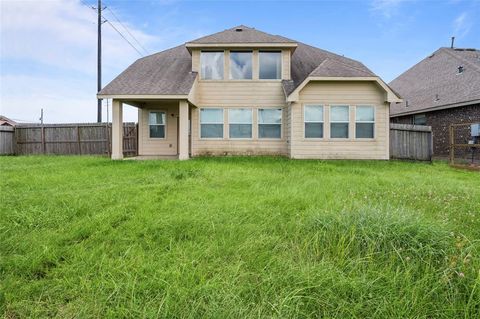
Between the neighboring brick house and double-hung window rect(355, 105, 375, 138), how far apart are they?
18.4ft

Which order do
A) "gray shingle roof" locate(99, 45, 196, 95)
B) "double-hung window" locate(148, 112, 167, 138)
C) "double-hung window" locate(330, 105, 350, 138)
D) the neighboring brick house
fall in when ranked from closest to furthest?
"gray shingle roof" locate(99, 45, 196, 95) < "double-hung window" locate(330, 105, 350, 138) < the neighboring brick house < "double-hung window" locate(148, 112, 167, 138)

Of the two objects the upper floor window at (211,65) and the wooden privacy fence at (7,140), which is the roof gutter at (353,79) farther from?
the wooden privacy fence at (7,140)

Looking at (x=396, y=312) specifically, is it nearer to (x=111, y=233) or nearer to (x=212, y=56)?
(x=111, y=233)

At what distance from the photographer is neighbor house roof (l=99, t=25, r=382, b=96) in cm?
1199

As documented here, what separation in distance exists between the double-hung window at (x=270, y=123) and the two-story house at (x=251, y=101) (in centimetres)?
5

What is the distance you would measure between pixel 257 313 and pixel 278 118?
39.4 feet

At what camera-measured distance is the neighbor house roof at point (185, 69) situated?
1199 centimetres

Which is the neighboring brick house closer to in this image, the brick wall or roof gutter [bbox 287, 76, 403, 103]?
the brick wall

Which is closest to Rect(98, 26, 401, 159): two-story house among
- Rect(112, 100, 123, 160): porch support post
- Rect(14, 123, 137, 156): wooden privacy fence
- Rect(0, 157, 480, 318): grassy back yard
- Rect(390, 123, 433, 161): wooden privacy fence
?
Rect(112, 100, 123, 160): porch support post

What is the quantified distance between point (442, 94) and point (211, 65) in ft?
43.0

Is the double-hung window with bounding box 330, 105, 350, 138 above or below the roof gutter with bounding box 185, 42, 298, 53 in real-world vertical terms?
below

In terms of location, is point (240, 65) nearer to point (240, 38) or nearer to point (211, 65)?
point (240, 38)

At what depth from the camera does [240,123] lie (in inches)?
533

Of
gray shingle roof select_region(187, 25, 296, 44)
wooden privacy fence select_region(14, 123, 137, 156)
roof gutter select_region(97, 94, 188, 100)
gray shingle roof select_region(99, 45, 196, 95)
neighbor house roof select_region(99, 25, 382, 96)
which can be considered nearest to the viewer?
roof gutter select_region(97, 94, 188, 100)
